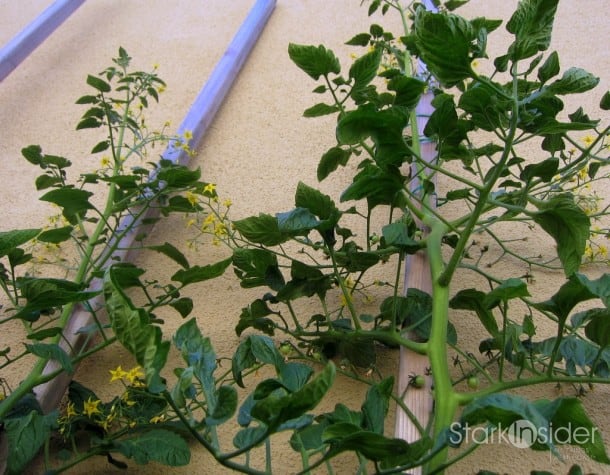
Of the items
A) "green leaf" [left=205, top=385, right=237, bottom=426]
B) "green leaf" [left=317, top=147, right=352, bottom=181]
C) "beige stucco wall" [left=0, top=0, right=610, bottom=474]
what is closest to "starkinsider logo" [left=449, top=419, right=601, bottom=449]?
"green leaf" [left=205, top=385, right=237, bottom=426]

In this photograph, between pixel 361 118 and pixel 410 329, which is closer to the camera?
pixel 361 118

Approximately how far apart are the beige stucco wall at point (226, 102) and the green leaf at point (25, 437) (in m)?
0.15

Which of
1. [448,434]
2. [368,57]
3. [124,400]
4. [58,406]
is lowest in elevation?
[58,406]

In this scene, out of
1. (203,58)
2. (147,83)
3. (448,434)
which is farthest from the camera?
(203,58)

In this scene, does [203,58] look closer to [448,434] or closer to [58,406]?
[58,406]

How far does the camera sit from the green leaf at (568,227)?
61 cm

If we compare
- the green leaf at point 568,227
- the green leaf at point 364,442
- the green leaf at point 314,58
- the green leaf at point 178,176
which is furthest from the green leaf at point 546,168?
the green leaf at point 178,176

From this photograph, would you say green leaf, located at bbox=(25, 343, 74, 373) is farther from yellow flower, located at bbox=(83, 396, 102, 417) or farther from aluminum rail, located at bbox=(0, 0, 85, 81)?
aluminum rail, located at bbox=(0, 0, 85, 81)

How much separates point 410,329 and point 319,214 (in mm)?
200

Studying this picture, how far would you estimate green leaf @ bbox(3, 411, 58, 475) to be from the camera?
66 cm

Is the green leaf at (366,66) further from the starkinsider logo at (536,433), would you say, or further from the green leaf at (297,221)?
the starkinsider logo at (536,433)

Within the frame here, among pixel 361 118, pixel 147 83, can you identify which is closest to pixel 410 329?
pixel 361 118

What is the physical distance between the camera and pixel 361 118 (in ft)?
2.01

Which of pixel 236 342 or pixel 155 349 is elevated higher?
pixel 155 349
